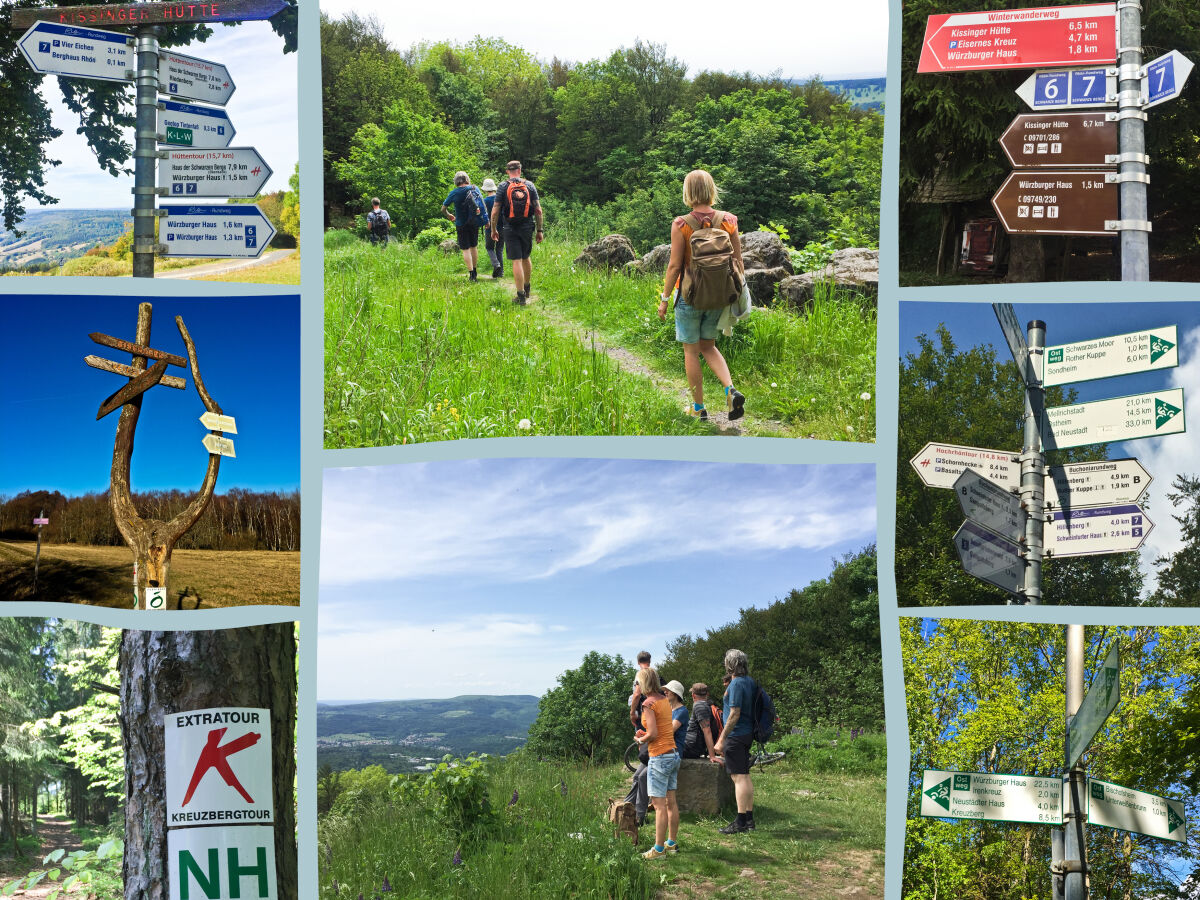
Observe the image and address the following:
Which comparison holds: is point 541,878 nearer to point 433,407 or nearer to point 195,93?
point 433,407

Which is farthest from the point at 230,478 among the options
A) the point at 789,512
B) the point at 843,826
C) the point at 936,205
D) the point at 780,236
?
the point at 936,205

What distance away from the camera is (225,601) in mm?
5133

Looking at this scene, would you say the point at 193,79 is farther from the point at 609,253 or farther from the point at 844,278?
the point at 844,278

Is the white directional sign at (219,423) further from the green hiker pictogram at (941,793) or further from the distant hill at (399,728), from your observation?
the green hiker pictogram at (941,793)

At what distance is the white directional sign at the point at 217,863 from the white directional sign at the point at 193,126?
352 centimetres

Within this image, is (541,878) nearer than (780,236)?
Yes

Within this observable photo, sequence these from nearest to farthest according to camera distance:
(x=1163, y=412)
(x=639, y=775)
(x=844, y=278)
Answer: (x=639, y=775)
(x=1163, y=412)
(x=844, y=278)

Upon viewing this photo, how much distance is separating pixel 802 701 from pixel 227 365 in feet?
11.3

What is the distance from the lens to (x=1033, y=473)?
203 inches

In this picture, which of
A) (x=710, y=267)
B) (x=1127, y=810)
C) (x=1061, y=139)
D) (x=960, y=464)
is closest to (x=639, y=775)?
(x=960, y=464)

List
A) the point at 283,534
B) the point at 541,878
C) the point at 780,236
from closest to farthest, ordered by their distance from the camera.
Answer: the point at 541,878 < the point at 283,534 < the point at 780,236

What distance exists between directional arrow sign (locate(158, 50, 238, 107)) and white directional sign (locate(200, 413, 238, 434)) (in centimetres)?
169

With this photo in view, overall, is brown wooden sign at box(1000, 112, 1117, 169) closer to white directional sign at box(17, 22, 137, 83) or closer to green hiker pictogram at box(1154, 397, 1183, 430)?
green hiker pictogram at box(1154, 397, 1183, 430)

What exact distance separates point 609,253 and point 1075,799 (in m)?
3.81
